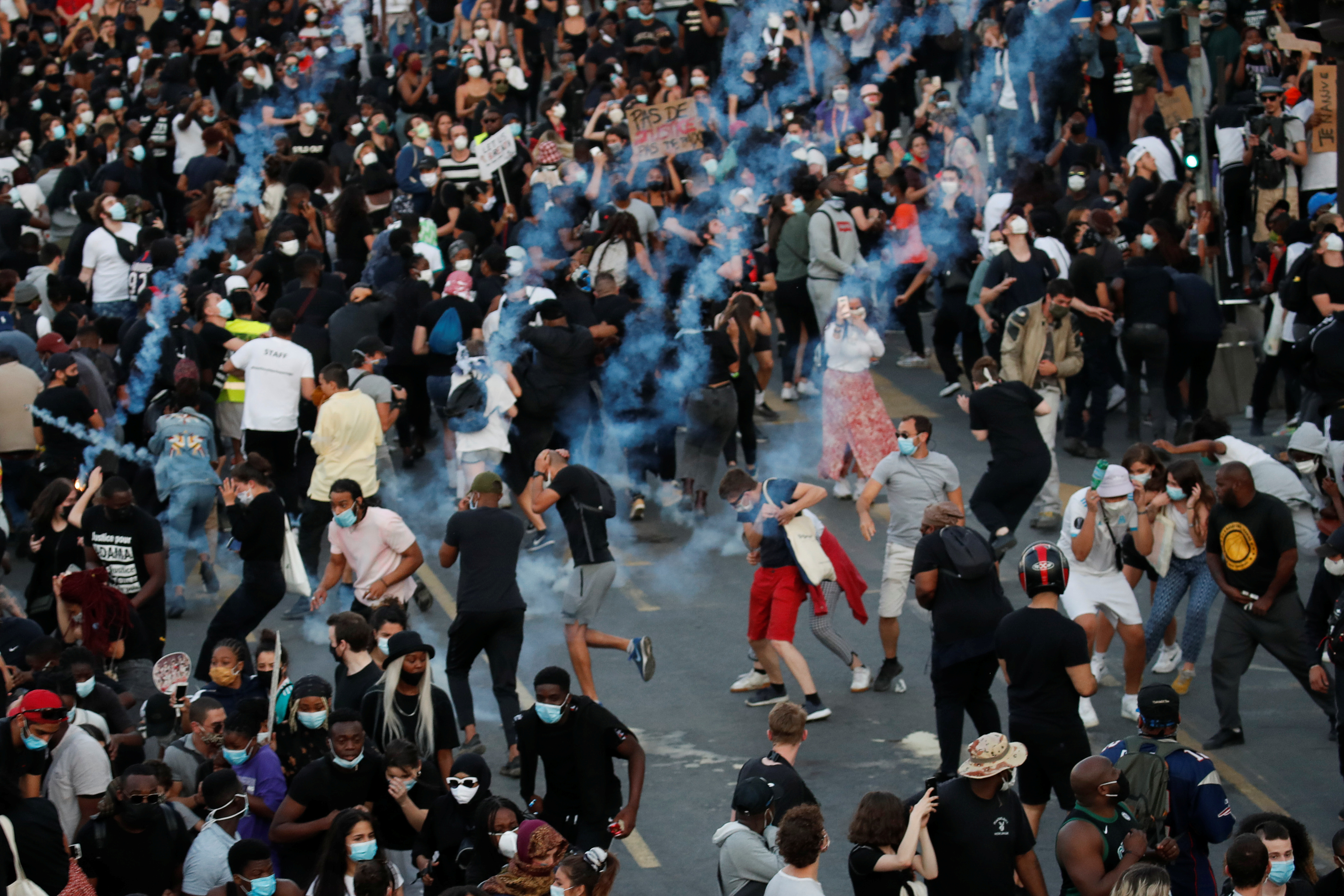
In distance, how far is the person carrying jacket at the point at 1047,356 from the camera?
1266 cm

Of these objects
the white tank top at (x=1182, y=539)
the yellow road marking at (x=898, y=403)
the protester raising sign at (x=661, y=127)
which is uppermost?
the protester raising sign at (x=661, y=127)

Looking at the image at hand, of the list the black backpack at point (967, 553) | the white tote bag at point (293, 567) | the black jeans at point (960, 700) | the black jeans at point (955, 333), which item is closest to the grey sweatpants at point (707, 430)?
the black jeans at point (955, 333)

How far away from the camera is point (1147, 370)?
559 inches

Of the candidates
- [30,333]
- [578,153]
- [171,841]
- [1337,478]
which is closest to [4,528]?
[30,333]

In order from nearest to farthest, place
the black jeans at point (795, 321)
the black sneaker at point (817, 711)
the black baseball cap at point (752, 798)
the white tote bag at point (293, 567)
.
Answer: the black baseball cap at point (752, 798) → the black sneaker at point (817, 711) → the white tote bag at point (293, 567) → the black jeans at point (795, 321)

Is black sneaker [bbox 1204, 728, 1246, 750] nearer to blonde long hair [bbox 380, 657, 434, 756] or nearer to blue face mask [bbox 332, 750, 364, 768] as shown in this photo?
blonde long hair [bbox 380, 657, 434, 756]

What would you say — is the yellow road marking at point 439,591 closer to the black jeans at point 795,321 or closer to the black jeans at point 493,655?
the black jeans at point 493,655

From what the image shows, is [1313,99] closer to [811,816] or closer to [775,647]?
[775,647]

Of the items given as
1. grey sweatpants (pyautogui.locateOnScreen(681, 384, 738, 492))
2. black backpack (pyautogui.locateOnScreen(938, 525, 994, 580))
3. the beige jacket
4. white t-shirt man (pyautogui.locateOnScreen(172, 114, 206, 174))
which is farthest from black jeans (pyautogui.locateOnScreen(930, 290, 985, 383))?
white t-shirt man (pyautogui.locateOnScreen(172, 114, 206, 174))

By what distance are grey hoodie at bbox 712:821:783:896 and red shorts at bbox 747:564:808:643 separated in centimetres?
327

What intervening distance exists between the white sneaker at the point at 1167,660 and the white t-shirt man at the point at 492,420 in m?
4.98

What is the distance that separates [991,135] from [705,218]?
Answer: 454 centimetres

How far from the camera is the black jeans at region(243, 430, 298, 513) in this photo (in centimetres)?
1238

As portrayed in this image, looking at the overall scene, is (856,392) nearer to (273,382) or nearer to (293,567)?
(273,382)
